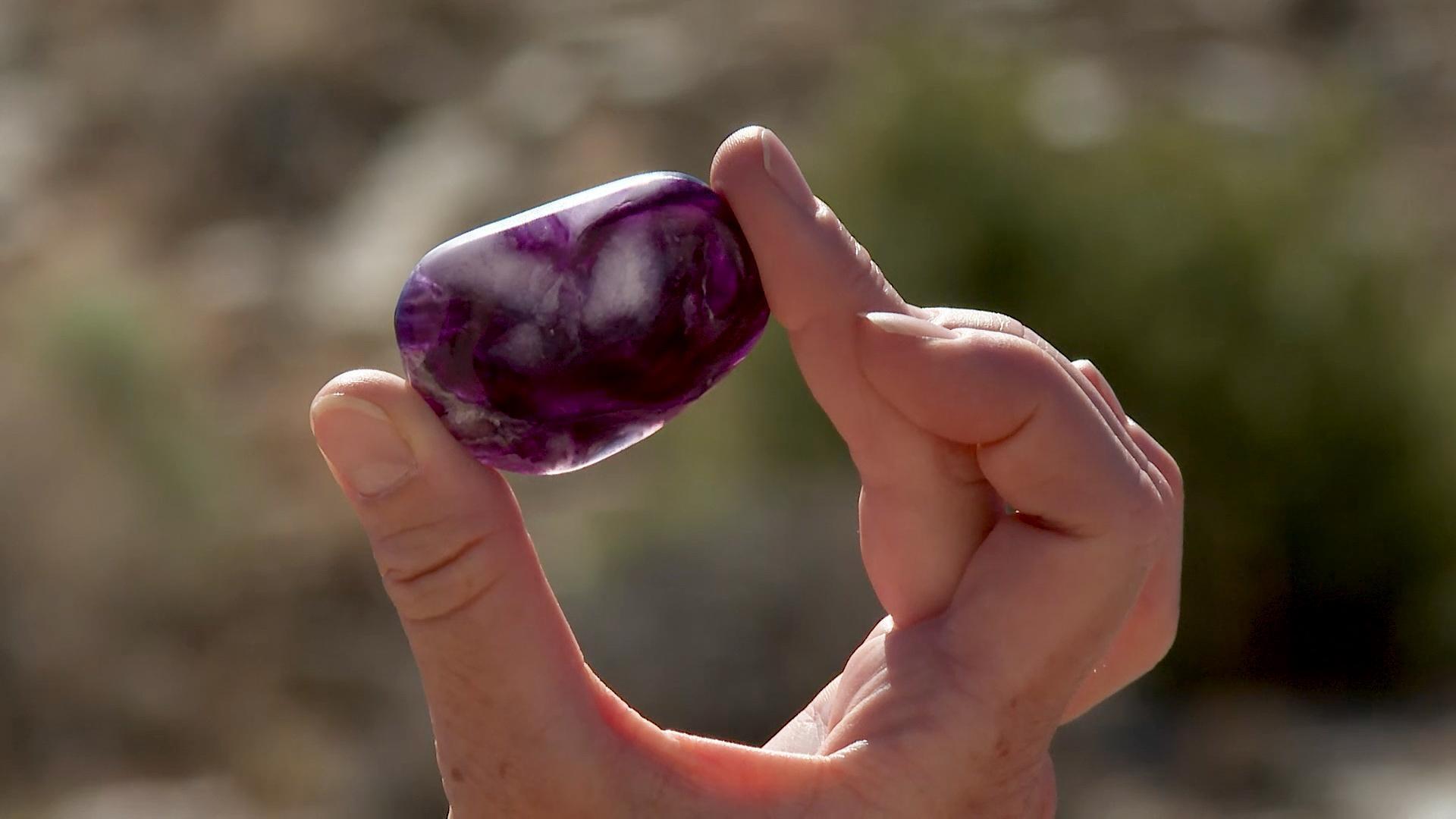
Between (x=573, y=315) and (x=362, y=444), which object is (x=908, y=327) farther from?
(x=362, y=444)

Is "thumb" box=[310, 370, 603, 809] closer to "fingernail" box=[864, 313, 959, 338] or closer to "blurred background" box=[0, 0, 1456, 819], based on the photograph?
"fingernail" box=[864, 313, 959, 338]

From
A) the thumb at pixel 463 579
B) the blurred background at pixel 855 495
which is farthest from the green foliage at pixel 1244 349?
the thumb at pixel 463 579

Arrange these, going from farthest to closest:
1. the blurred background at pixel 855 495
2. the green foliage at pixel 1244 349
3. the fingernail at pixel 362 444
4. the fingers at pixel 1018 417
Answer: the green foliage at pixel 1244 349, the blurred background at pixel 855 495, the fingers at pixel 1018 417, the fingernail at pixel 362 444

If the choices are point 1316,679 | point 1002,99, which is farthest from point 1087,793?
point 1002,99

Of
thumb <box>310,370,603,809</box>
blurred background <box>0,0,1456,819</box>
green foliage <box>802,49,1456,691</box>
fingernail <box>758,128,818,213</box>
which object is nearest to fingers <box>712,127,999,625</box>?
fingernail <box>758,128,818,213</box>

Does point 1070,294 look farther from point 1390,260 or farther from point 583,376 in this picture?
point 583,376

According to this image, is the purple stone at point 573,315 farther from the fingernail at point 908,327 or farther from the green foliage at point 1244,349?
the green foliage at point 1244,349

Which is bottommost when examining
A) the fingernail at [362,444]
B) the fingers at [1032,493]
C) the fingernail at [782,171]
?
the fingers at [1032,493]
